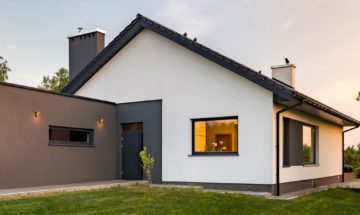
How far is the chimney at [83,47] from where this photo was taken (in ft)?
61.3

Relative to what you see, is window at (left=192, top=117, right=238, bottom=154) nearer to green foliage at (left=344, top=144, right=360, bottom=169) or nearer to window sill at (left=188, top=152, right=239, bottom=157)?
window sill at (left=188, top=152, right=239, bottom=157)

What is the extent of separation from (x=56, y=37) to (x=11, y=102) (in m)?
10.1

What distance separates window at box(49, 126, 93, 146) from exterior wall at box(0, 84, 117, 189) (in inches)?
7.1

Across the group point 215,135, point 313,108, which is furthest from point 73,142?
point 313,108

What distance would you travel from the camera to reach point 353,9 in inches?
634

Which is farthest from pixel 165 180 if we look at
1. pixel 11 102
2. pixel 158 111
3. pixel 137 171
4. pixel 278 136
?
pixel 11 102

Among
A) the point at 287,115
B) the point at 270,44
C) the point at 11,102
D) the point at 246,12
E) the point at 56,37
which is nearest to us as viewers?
the point at 11,102

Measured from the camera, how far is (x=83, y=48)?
1912cm

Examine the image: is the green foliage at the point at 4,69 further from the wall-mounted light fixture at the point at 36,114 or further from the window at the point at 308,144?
the window at the point at 308,144

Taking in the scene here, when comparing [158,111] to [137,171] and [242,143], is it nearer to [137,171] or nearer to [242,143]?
[137,171]

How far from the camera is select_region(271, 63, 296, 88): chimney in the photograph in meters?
16.0

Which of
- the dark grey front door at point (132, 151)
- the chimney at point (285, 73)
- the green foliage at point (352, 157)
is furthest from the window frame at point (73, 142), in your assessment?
the green foliage at point (352, 157)

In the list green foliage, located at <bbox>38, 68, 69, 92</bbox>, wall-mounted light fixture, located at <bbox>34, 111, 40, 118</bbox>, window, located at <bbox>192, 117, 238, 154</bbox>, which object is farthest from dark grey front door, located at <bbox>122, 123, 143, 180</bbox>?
green foliage, located at <bbox>38, 68, 69, 92</bbox>

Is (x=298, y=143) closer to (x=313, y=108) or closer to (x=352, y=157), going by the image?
(x=313, y=108)
